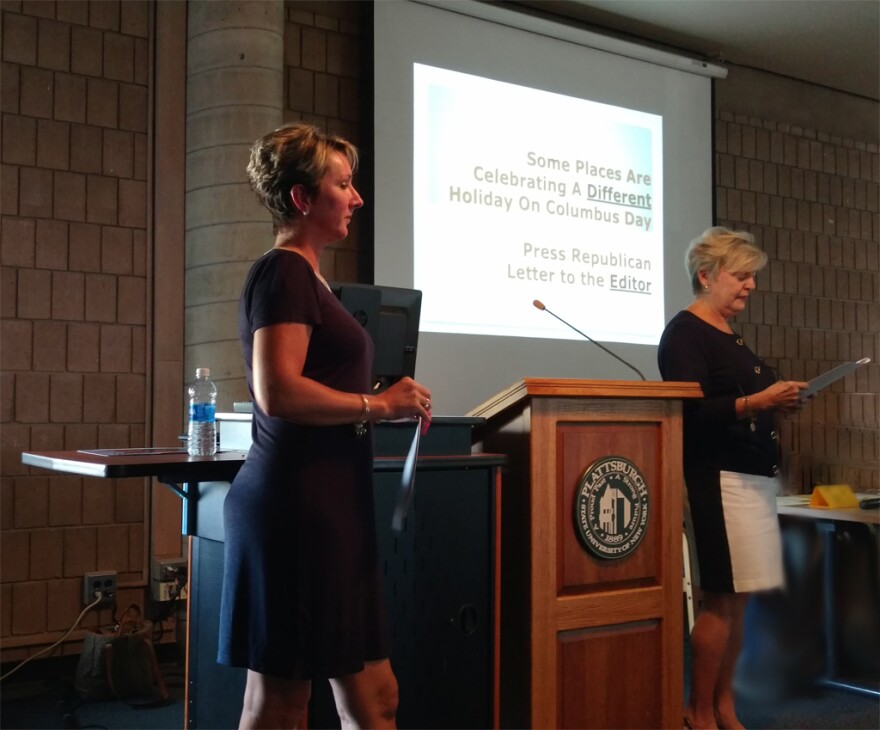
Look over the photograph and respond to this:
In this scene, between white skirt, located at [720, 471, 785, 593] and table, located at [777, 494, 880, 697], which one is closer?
white skirt, located at [720, 471, 785, 593]

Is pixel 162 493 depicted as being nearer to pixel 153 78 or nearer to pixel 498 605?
pixel 153 78

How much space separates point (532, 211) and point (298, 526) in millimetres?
3150

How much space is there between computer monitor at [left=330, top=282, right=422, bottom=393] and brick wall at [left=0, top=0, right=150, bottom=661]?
159 centimetres

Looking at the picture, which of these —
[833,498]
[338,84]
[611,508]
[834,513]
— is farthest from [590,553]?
[338,84]

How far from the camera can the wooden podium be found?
6.42 feet

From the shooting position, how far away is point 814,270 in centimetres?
551

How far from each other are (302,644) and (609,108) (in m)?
3.85

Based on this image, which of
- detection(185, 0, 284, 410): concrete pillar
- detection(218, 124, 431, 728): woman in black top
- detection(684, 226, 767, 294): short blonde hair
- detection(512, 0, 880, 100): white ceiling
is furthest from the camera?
detection(512, 0, 880, 100): white ceiling

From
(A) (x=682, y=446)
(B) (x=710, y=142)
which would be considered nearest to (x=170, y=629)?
(A) (x=682, y=446)

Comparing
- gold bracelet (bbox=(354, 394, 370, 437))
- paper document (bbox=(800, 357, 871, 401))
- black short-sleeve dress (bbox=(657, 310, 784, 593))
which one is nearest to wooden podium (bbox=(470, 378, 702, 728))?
black short-sleeve dress (bbox=(657, 310, 784, 593))

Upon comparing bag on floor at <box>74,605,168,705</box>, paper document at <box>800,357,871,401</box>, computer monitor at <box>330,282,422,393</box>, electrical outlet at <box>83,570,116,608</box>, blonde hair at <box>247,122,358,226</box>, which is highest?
blonde hair at <box>247,122,358,226</box>

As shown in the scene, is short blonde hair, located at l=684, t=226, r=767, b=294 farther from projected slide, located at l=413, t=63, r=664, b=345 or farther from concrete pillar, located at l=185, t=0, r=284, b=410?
concrete pillar, located at l=185, t=0, r=284, b=410

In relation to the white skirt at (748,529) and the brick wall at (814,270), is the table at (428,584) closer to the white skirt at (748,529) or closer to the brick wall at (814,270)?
the white skirt at (748,529)

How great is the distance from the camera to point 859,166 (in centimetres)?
578
